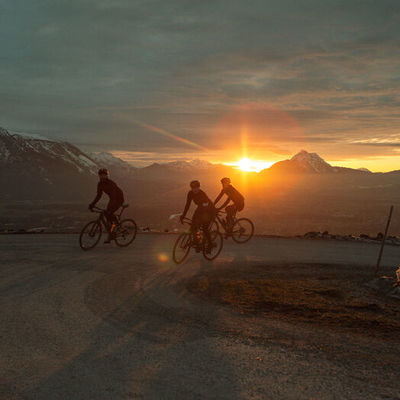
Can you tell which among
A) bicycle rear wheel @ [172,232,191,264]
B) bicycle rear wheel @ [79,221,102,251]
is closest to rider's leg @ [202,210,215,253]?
bicycle rear wheel @ [172,232,191,264]

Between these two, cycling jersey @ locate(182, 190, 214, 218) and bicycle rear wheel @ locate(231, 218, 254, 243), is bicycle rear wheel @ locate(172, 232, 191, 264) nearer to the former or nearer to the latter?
cycling jersey @ locate(182, 190, 214, 218)

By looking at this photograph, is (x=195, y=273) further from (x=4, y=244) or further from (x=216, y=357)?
(x=4, y=244)

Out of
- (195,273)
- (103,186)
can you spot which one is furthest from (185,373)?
(103,186)

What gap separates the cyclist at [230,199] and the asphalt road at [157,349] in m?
Answer: 4.87

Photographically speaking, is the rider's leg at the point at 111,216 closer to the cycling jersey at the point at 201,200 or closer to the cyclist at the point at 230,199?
the cycling jersey at the point at 201,200

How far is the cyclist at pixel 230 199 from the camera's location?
12.8m

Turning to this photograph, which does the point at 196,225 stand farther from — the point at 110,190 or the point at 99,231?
the point at 99,231

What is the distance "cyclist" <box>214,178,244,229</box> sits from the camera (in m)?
12.8

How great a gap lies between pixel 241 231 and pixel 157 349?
9754 millimetres

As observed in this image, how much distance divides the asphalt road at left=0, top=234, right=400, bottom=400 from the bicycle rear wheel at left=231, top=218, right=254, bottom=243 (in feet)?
19.4

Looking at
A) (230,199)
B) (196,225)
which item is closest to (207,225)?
(196,225)

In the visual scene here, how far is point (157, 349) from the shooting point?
4879 mm

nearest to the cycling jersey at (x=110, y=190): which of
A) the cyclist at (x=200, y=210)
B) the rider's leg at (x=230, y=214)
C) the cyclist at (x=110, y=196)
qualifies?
the cyclist at (x=110, y=196)

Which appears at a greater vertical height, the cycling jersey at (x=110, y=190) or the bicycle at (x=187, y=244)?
the cycling jersey at (x=110, y=190)
